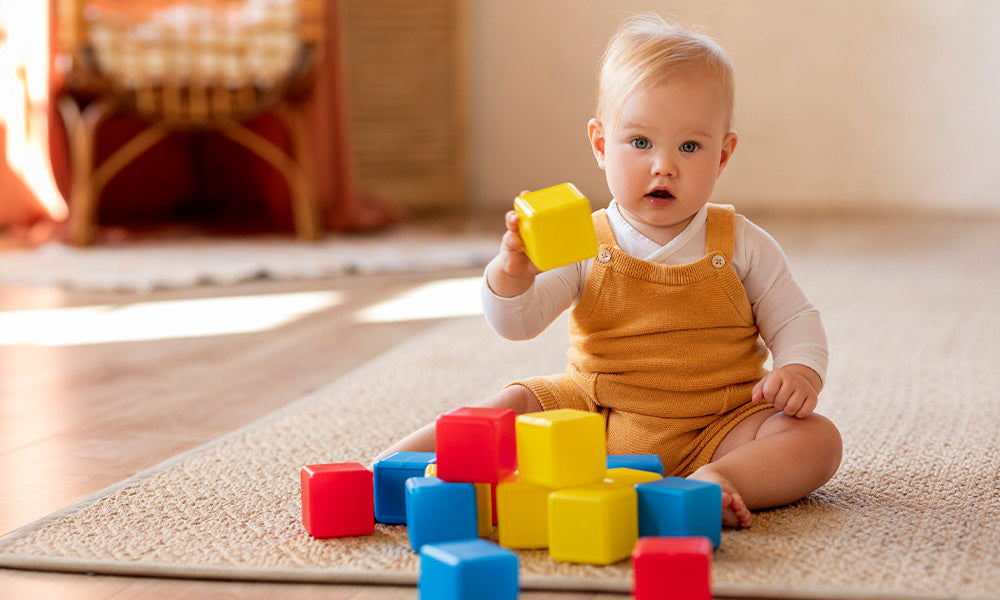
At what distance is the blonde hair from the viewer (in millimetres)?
955

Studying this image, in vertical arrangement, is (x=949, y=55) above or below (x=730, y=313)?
above

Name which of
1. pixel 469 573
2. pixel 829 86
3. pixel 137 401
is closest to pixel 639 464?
pixel 469 573

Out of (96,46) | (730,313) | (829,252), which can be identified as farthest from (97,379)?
(829,252)

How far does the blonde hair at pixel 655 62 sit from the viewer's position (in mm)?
955

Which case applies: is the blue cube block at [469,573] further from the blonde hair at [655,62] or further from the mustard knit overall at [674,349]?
the blonde hair at [655,62]

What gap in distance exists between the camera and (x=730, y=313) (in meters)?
0.99

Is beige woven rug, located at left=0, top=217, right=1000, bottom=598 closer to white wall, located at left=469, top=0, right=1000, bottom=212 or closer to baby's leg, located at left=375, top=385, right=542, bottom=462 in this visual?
baby's leg, located at left=375, top=385, right=542, bottom=462

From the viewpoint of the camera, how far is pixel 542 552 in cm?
81

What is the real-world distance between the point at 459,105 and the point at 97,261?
5.65 feet

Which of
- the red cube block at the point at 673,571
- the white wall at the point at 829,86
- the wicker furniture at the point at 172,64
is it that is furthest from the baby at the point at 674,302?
the white wall at the point at 829,86

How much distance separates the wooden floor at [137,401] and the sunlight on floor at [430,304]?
42 millimetres

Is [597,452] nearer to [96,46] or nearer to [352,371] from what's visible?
[352,371]

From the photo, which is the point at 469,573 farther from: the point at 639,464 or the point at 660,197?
the point at 660,197

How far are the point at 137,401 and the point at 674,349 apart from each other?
0.70 m
